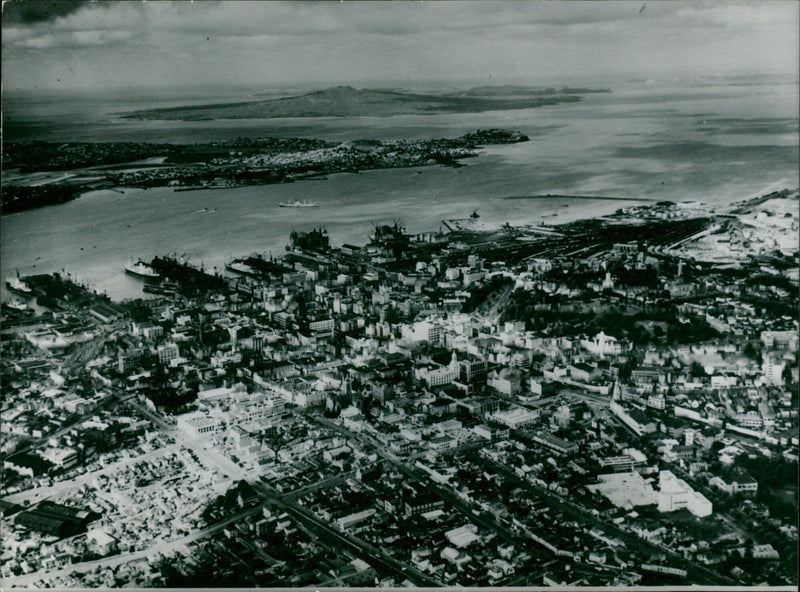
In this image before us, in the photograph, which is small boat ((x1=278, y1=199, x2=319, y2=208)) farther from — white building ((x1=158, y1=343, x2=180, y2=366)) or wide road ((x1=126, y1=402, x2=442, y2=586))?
wide road ((x1=126, y1=402, x2=442, y2=586))

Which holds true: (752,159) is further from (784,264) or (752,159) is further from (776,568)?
(776,568)

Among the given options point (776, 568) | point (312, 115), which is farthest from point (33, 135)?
point (776, 568)

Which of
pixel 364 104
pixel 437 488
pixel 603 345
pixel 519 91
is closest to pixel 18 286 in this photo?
pixel 364 104

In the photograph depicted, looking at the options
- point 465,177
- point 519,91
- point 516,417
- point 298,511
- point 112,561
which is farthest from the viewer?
point 465,177

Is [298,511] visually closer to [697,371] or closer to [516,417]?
[516,417]

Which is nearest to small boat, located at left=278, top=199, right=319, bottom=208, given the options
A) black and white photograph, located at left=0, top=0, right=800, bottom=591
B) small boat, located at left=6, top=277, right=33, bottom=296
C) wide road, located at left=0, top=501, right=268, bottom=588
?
black and white photograph, located at left=0, top=0, right=800, bottom=591
